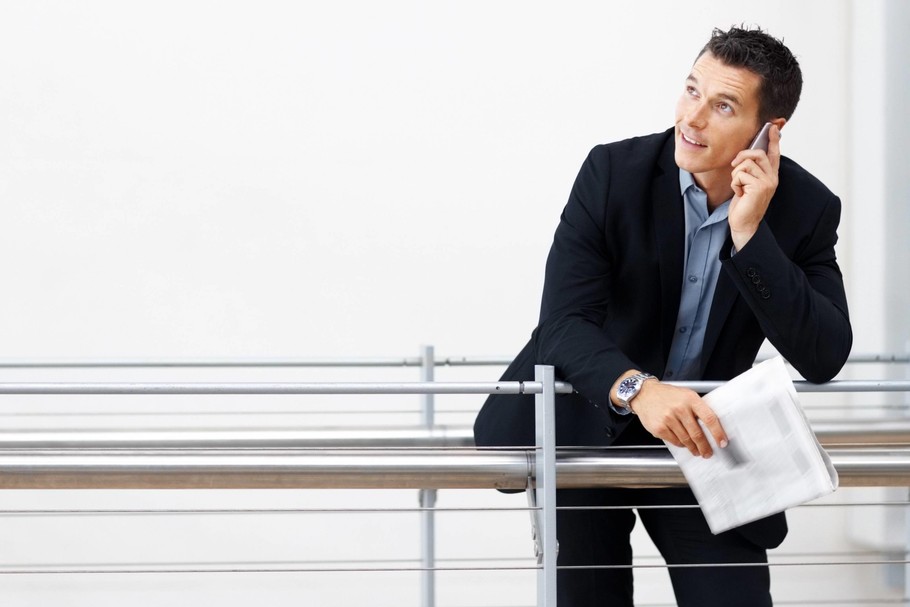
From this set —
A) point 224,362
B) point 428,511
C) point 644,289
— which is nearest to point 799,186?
point 644,289

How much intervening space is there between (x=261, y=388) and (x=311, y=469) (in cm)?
10

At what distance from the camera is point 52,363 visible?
90.2 inches

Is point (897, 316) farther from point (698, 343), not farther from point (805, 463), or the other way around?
point (805, 463)

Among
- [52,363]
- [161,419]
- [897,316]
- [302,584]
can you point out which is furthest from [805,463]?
[161,419]

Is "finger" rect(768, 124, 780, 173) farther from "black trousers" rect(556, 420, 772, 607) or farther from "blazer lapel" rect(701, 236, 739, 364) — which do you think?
"black trousers" rect(556, 420, 772, 607)

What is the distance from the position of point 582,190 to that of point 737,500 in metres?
0.37

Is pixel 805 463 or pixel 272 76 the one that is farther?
pixel 272 76

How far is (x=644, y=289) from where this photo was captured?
1112 mm

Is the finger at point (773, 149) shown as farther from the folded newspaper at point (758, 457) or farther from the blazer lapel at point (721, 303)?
the folded newspaper at point (758, 457)

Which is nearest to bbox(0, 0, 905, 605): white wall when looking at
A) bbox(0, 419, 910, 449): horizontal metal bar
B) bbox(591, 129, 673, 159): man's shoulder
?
bbox(0, 419, 910, 449): horizontal metal bar

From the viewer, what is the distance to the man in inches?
41.3

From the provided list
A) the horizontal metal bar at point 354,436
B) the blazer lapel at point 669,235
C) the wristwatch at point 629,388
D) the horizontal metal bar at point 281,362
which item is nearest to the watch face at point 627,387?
the wristwatch at point 629,388

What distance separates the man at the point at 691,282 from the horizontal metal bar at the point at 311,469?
6cm

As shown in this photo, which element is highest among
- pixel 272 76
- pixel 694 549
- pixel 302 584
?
pixel 272 76
